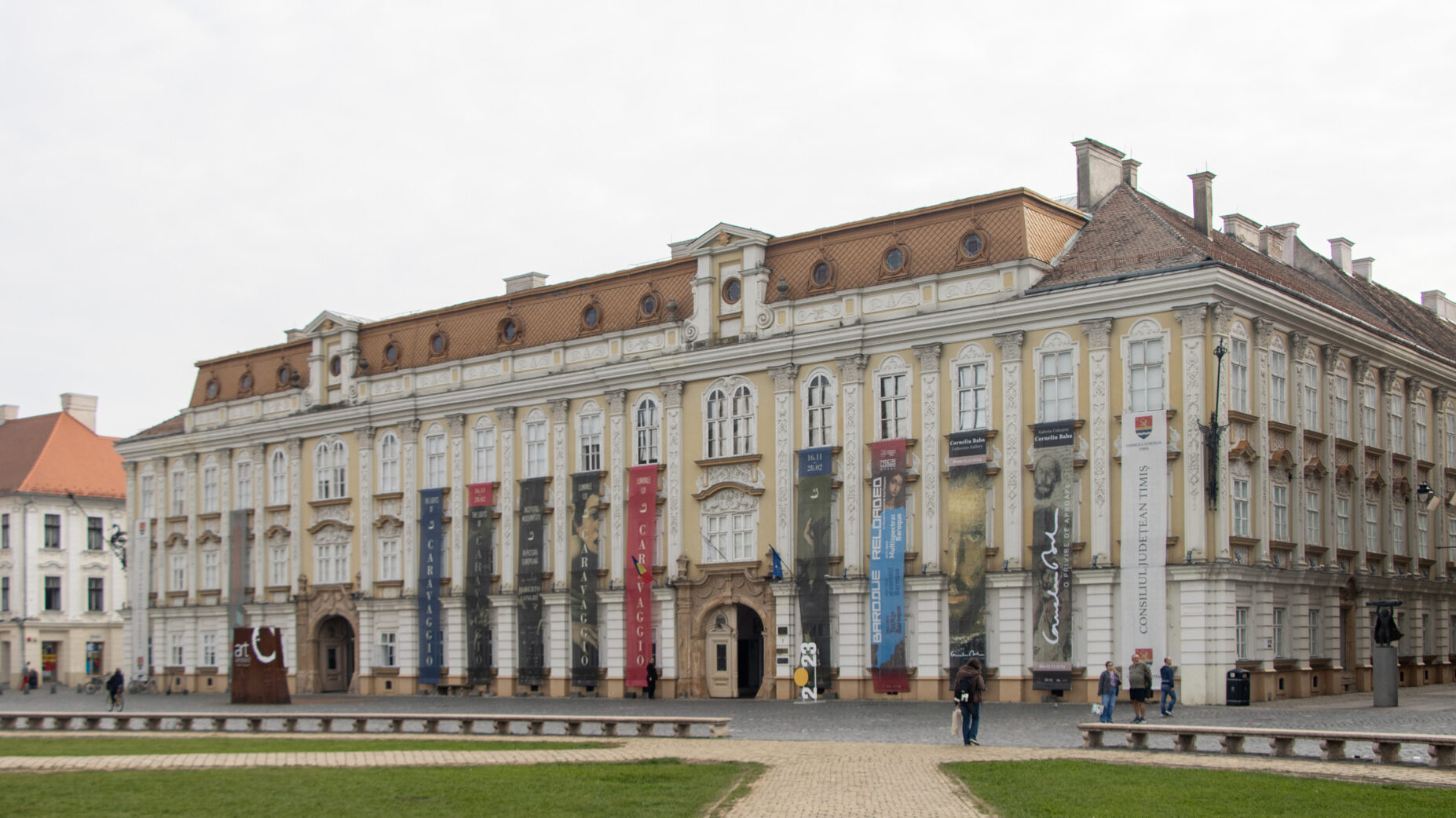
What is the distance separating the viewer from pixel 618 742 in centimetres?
3125

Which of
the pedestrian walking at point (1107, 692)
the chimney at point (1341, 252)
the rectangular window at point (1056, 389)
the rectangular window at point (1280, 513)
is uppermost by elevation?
the chimney at point (1341, 252)

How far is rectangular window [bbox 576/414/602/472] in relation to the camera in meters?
56.2

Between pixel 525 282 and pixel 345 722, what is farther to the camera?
pixel 525 282

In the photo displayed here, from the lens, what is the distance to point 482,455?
196 feet

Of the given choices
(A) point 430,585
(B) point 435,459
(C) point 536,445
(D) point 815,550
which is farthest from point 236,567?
(D) point 815,550

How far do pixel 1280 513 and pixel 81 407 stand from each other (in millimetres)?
75334

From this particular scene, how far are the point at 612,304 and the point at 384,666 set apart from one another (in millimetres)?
17100

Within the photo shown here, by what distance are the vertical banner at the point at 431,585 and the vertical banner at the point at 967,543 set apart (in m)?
21.8

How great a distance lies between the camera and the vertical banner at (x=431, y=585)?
60000mm

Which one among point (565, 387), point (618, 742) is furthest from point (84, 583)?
point (618, 742)

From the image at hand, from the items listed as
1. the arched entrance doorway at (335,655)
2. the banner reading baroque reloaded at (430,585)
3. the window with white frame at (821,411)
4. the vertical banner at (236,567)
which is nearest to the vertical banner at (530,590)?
the banner reading baroque reloaded at (430,585)

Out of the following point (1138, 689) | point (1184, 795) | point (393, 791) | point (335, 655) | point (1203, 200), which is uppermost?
point (1203, 200)

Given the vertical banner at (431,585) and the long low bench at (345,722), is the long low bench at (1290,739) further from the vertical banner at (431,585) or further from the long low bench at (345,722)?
the vertical banner at (431,585)

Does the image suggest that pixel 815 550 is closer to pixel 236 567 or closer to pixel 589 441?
pixel 589 441
